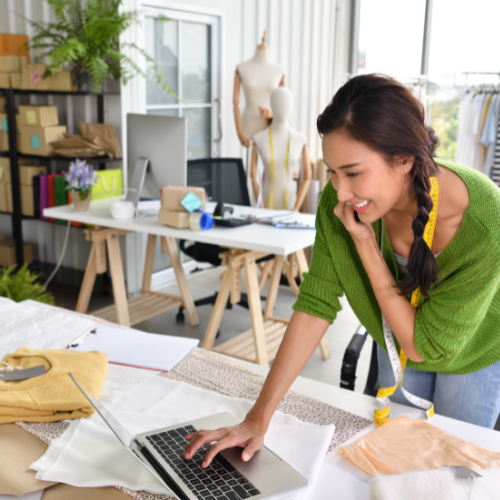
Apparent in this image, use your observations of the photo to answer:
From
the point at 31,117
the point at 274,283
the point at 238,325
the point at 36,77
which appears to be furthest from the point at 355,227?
the point at 36,77

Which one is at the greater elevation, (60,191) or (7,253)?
(60,191)

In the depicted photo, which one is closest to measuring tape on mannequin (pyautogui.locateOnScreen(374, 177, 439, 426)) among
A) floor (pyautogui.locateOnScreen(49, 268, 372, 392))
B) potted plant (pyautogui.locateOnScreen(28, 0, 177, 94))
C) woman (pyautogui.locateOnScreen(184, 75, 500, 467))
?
woman (pyautogui.locateOnScreen(184, 75, 500, 467))

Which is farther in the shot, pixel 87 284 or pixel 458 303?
pixel 87 284

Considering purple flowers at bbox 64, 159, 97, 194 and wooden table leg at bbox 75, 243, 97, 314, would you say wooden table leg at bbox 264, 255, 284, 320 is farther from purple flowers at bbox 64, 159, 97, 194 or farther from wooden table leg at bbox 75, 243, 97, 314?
purple flowers at bbox 64, 159, 97, 194

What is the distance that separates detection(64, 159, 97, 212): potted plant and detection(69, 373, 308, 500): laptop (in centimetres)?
237

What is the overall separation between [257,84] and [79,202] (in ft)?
6.36

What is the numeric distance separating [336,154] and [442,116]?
4.63 metres

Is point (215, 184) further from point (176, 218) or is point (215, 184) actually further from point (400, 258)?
point (400, 258)

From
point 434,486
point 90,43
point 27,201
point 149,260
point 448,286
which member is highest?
point 90,43

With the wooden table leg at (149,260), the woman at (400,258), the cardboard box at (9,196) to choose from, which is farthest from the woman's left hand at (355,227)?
the cardboard box at (9,196)

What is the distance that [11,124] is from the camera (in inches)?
155

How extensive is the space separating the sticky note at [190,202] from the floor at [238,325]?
0.96m

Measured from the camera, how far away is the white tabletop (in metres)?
2.63

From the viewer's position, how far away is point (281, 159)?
4.02m
